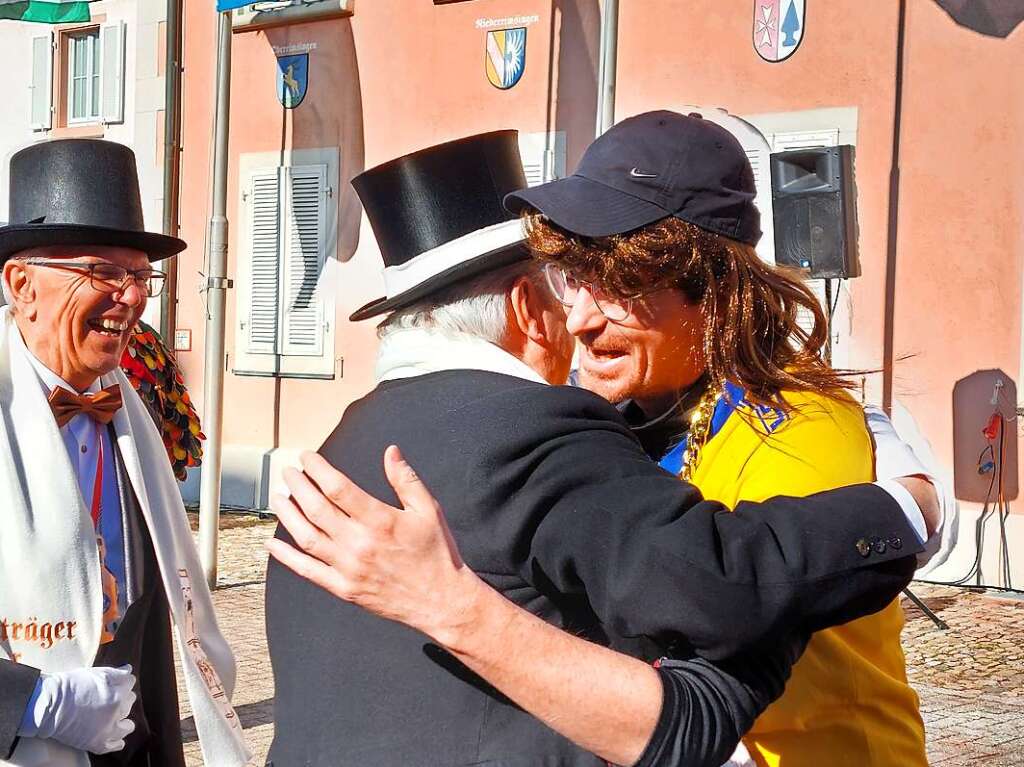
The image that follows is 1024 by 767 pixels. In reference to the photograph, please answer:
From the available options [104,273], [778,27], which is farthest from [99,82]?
[104,273]

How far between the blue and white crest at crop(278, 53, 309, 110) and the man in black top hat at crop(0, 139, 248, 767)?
32.3ft

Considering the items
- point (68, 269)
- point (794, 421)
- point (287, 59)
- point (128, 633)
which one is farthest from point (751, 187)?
point (287, 59)

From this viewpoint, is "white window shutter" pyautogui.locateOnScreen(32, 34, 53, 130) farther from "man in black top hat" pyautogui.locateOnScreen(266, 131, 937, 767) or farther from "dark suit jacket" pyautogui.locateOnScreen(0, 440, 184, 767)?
"man in black top hat" pyautogui.locateOnScreen(266, 131, 937, 767)

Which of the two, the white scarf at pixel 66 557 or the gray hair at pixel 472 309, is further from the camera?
the white scarf at pixel 66 557

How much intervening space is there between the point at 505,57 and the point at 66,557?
937 centimetres

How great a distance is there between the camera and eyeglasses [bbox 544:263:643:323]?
1771mm

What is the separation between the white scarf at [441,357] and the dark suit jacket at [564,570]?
0.06 metres

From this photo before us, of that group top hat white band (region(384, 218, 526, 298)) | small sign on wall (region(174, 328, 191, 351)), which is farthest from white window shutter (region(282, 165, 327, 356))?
top hat white band (region(384, 218, 526, 298))

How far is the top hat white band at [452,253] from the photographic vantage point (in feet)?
6.08

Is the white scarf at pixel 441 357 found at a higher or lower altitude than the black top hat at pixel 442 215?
lower

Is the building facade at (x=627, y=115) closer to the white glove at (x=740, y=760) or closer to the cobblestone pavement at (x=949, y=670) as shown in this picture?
the cobblestone pavement at (x=949, y=670)

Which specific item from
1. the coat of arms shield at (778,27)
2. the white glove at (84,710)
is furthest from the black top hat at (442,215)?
the coat of arms shield at (778,27)

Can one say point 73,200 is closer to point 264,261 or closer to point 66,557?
point 66,557

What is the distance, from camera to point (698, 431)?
1775mm
